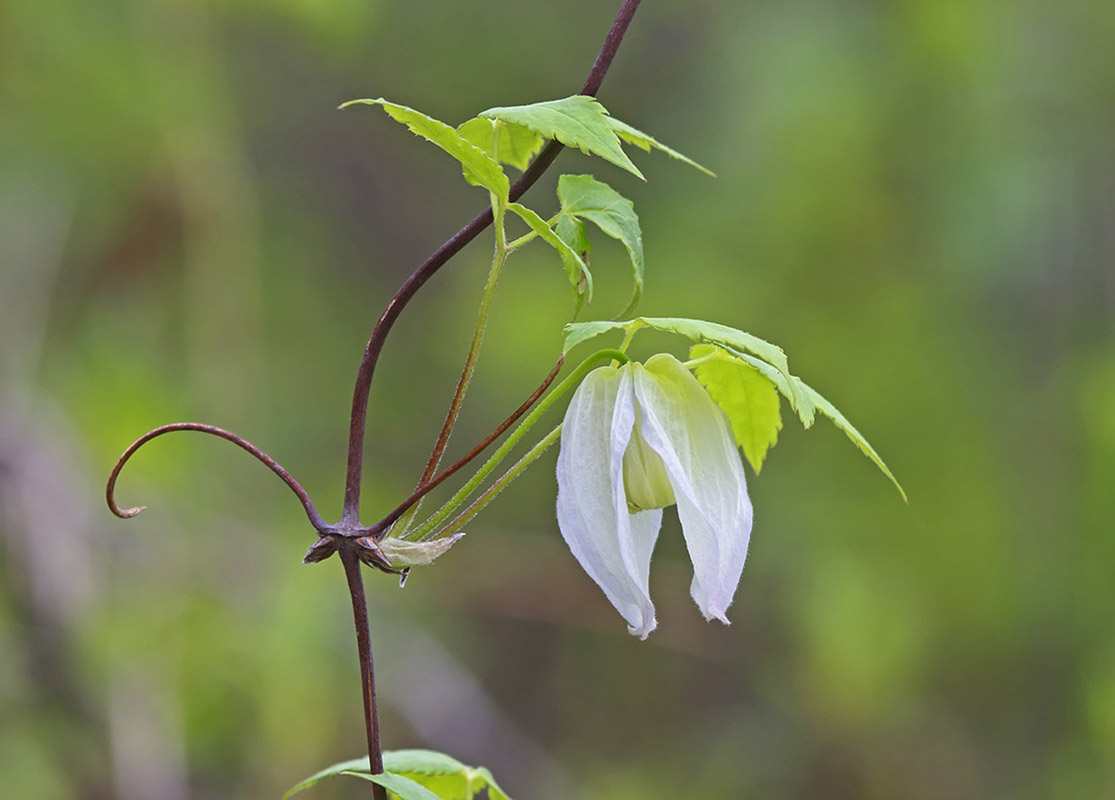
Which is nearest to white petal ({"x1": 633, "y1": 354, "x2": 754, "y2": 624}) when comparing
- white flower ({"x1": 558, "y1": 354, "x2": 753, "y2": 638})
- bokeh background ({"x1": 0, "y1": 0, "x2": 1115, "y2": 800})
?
white flower ({"x1": 558, "y1": 354, "x2": 753, "y2": 638})

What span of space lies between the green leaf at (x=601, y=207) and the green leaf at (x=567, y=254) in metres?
0.04

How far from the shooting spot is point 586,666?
9.44ft

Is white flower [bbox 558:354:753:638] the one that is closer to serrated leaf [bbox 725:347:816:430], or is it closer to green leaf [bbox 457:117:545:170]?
serrated leaf [bbox 725:347:816:430]

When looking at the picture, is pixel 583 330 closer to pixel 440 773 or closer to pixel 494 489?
pixel 494 489

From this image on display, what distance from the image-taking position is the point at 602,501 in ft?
1.48

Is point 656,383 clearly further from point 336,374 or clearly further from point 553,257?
point 336,374

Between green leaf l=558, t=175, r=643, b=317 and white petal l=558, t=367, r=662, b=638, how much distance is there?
0.08 meters

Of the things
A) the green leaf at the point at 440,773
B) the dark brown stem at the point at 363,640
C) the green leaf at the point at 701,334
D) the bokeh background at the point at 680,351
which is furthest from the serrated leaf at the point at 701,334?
the bokeh background at the point at 680,351

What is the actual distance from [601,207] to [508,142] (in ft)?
0.23

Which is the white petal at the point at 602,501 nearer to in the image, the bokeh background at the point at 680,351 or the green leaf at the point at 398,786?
the green leaf at the point at 398,786

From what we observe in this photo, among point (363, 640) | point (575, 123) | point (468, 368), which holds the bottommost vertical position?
point (363, 640)

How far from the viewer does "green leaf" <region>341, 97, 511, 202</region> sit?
0.44 m

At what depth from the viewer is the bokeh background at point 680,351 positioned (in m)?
1.93

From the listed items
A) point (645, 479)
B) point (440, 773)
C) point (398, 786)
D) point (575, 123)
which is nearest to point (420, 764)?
point (440, 773)
